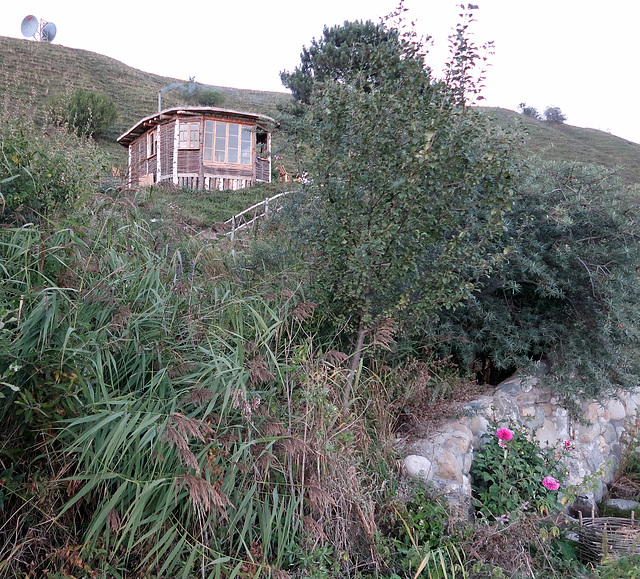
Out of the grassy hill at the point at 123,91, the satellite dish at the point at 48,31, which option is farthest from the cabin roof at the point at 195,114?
the satellite dish at the point at 48,31

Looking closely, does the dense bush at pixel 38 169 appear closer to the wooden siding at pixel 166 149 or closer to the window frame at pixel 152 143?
the wooden siding at pixel 166 149

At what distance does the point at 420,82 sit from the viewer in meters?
3.35

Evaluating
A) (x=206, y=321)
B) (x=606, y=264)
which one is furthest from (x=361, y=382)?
(x=606, y=264)

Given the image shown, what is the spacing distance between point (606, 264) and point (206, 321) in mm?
3259

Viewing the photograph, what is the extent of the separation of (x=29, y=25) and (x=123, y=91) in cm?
684

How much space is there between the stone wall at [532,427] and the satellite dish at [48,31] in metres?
44.3

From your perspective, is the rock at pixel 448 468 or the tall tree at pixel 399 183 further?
the rock at pixel 448 468

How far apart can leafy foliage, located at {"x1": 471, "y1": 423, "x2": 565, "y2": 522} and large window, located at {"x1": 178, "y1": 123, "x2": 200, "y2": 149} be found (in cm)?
1776

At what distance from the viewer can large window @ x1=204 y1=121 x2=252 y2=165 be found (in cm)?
1925

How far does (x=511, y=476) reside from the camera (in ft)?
11.5

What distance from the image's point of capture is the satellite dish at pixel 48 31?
123 ft

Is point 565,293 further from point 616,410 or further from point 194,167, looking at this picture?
point 194,167

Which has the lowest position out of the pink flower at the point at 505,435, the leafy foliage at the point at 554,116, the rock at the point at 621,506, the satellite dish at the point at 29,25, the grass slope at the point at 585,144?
the rock at the point at 621,506

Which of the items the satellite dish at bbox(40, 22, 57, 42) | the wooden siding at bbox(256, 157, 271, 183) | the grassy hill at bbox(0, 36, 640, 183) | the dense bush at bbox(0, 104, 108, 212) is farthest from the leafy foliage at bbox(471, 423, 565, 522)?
the satellite dish at bbox(40, 22, 57, 42)
